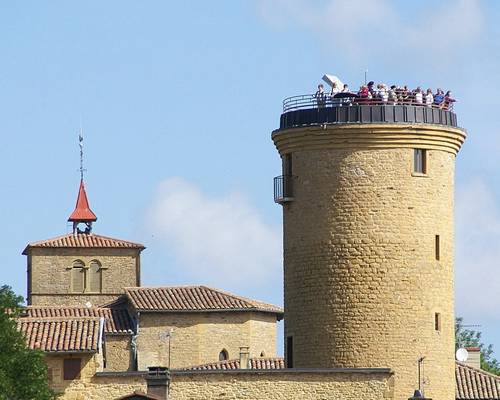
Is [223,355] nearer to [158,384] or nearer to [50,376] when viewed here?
[50,376]

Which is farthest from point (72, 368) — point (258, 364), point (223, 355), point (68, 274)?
point (68, 274)

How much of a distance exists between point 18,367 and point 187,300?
109ft

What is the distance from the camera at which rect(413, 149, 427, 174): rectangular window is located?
77.2 meters

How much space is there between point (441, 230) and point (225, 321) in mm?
27160

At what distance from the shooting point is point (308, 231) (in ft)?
254

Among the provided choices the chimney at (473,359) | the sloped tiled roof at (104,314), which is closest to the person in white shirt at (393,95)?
the chimney at (473,359)

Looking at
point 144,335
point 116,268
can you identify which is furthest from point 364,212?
point 116,268

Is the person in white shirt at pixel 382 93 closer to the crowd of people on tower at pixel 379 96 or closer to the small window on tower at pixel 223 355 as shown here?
the crowd of people on tower at pixel 379 96

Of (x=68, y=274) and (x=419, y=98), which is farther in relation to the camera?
(x=68, y=274)

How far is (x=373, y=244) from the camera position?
76188mm

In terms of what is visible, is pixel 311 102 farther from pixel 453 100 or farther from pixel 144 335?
pixel 144 335

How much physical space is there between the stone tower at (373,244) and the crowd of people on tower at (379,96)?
0.14 m

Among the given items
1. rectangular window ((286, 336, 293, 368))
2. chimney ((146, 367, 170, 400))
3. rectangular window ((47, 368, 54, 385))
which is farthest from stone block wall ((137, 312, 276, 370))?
chimney ((146, 367, 170, 400))

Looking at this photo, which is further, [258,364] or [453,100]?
[258,364]
